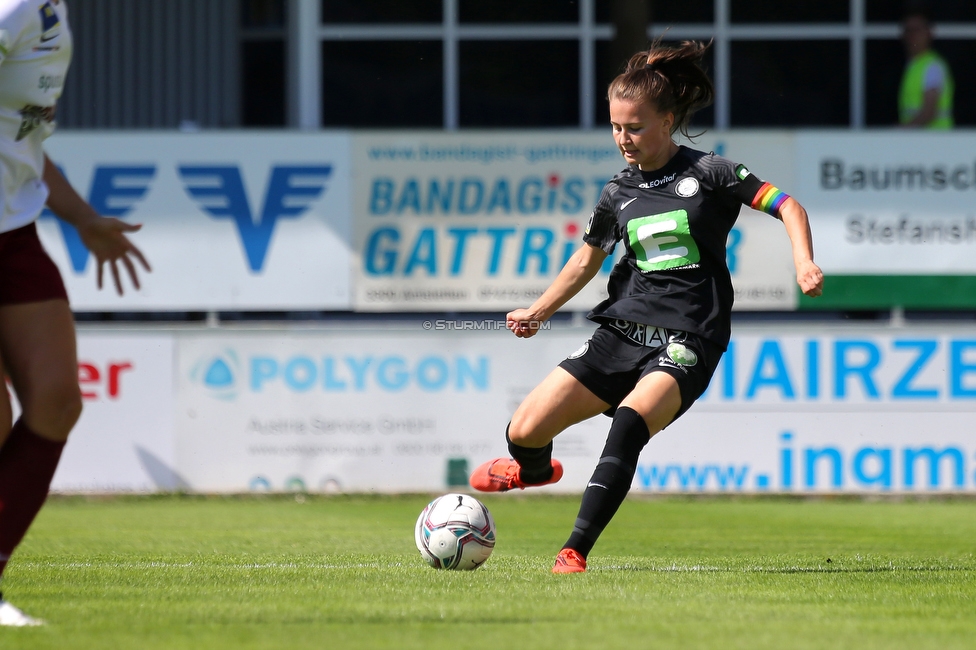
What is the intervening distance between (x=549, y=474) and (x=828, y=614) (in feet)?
6.17

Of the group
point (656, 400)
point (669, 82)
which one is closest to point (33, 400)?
point (656, 400)

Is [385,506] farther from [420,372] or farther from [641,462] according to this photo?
[641,462]

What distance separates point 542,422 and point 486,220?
21.7 ft

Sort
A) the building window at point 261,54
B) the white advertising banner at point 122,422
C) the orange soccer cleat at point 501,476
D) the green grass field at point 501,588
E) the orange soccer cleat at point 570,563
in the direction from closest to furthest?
the green grass field at point 501,588
the orange soccer cleat at point 570,563
the orange soccer cleat at point 501,476
the white advertising banner at point 122,422
the building window at point 261,54

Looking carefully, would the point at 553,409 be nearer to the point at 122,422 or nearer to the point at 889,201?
the point at 122,422

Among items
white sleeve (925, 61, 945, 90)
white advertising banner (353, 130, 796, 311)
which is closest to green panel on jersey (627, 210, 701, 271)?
white advertising banner (353, 130, 796, 311)

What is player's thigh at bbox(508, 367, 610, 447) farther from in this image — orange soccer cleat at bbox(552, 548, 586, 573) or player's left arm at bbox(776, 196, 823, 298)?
player's left arm at bbox(776, 196, 823, 298)

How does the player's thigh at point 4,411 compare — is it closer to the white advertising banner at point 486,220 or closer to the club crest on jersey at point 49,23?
the club crest on jersey at point 49,23

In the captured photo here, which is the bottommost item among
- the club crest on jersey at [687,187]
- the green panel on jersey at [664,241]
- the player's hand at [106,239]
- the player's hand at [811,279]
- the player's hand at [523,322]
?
the player's hand at [523,322]

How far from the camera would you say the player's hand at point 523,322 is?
18.8 ft

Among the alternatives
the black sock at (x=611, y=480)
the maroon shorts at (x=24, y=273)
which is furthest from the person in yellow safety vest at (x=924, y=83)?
the maroon shorts at (x=24, y=273)

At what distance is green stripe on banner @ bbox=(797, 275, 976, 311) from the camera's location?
39.2 feet

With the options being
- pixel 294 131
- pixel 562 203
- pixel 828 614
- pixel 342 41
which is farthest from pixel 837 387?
pixel 828 614

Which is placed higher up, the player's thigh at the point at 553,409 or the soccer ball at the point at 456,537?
the player's thigh at the point at 553,409
